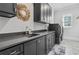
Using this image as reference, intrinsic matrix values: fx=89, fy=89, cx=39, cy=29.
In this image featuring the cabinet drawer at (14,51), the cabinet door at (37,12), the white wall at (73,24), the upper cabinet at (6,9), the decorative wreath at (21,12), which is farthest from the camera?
the cabinet door at (37,12)

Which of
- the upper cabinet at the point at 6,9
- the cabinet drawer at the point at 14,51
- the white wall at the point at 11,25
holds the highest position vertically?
the upper cabinet at the point at 6,9

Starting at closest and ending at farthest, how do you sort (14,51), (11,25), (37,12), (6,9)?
1. (14,51)
2. (6,9)
3. (11,25)
4. (37,12)

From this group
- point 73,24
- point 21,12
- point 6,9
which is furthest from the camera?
point 73,24

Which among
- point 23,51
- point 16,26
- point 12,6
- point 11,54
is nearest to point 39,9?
point 16,26

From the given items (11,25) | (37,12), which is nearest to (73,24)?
(37,12)

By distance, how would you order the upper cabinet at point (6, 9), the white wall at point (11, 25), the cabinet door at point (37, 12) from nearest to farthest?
1. the upper cabinet at point (6, 9)
2. the white wall at point (11, 25)
3. the cabinet door at point (37, 12)

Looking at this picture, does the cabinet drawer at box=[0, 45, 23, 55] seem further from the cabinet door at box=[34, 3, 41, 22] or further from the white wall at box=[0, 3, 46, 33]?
the cabinet door at box=[34, 3, 41, 22]

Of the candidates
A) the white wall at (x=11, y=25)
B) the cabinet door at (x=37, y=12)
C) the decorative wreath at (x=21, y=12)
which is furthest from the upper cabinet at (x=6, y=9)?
the cabinet door at (x=37, y=12)

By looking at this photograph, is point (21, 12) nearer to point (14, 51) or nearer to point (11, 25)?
point (11, 25)

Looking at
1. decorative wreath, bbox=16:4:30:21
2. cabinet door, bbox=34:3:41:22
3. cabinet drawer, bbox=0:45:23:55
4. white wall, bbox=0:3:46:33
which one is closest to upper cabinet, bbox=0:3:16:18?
Result: white wall, bbox=0:3:46:33

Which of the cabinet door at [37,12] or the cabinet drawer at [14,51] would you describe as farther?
the cabinet door at [37,12]

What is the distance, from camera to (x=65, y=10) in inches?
98.2

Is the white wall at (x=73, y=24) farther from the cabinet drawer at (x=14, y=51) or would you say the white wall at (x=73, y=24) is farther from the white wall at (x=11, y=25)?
the cabinet drawer at (x=14, y=51)

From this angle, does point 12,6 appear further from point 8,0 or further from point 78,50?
point 78,50
